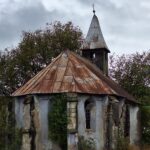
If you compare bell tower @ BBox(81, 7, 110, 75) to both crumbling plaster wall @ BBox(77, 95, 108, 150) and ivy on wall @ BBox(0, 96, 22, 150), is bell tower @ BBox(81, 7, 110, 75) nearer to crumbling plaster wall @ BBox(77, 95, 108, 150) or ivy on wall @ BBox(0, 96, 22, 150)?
ivy on wall @ BBox(0, 96, 22, 150)

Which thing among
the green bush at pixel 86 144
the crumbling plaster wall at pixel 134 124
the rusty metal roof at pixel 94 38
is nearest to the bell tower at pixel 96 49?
the rusty metal roof at pixel 94 38

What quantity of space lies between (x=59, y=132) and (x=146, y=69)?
19.6 metres

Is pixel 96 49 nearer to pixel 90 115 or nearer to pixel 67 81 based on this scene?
pixel 67 81

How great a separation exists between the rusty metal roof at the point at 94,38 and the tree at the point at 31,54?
375 cm

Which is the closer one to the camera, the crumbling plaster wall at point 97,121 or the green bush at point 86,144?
the green bush at point 86,144

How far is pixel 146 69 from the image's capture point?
5375cm

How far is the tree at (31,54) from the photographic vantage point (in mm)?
52438

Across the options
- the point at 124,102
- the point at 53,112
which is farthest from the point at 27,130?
the point at 124,102

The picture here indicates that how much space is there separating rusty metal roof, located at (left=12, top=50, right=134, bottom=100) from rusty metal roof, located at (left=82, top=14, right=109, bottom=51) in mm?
8262

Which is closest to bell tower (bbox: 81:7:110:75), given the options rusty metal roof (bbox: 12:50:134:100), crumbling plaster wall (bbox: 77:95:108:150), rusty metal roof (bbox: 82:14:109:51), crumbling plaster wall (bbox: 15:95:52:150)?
rusty metal roof (bbox: 82:14:109:51)

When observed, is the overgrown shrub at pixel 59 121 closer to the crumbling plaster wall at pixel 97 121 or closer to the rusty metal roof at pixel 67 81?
the rusty metal roof at pixel 67 81

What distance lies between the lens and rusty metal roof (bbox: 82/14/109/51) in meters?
48.5

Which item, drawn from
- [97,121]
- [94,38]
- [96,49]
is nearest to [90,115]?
[97,121]

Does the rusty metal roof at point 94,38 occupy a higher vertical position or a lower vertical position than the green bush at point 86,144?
higher
